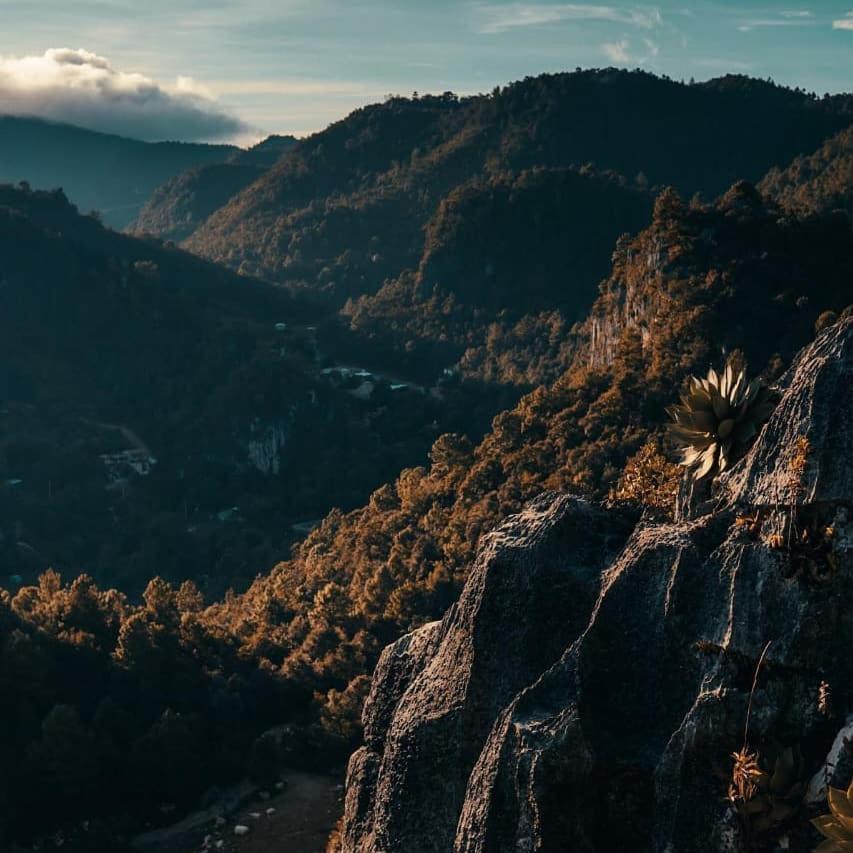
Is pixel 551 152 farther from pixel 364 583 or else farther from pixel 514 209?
pixel 364 583

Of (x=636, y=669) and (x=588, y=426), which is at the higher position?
(x=588, y=426)

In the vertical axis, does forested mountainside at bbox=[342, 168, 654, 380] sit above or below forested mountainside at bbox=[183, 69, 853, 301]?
below

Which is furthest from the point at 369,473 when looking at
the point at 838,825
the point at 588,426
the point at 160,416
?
the point at 838,825

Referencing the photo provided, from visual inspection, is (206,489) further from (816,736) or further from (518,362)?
(816,736)

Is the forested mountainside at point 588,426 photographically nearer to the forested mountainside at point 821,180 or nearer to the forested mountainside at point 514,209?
the forested mountainside at point 821,180

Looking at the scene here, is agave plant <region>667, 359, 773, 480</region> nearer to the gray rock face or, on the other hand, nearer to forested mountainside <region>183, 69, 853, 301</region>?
the gray rock face

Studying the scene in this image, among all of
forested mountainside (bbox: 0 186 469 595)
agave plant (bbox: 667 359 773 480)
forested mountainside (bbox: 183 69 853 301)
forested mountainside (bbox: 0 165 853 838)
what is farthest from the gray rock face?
forested mountainside (bbox: 183 69 853 301)
